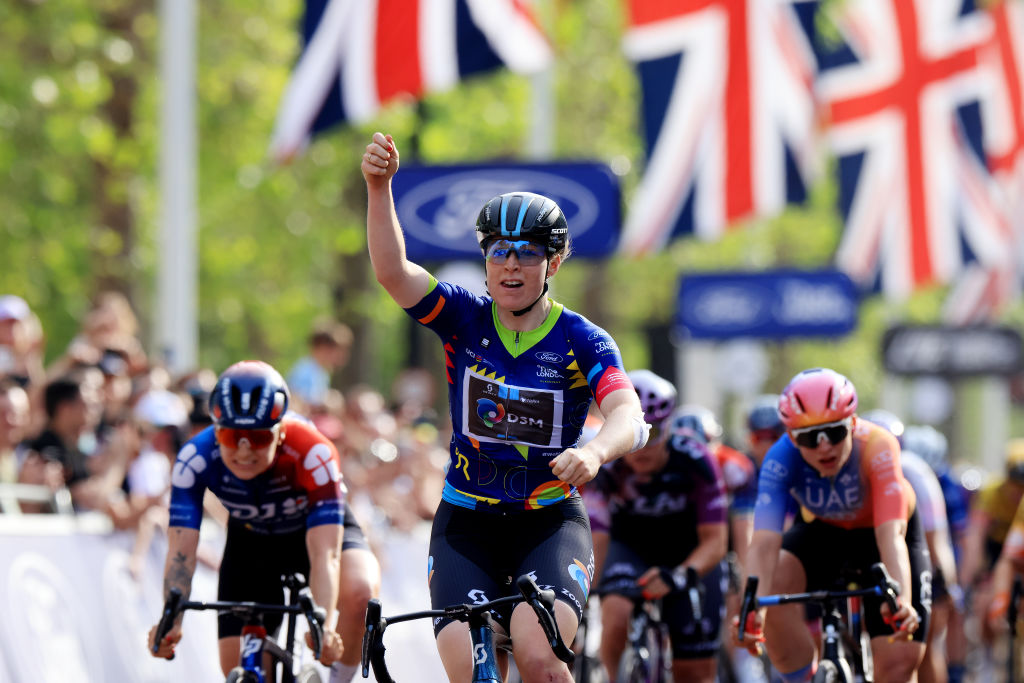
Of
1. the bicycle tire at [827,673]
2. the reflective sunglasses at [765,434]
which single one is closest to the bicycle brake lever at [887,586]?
the bicycle tire at [827,673]

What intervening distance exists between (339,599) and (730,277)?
15589 millimetres

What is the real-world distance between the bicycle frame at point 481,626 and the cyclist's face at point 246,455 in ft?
5.95

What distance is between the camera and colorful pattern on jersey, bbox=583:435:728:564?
9.98m

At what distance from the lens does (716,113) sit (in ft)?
67.5

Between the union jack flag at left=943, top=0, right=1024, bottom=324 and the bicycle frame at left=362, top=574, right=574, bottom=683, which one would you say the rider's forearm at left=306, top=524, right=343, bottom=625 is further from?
the union jack flag at left=943, top=0, right=1024, bottom=324

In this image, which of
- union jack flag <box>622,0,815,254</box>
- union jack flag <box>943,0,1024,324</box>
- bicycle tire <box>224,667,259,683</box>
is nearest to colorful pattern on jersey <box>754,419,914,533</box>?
bicycle tire <box>224,667,259,683</box>

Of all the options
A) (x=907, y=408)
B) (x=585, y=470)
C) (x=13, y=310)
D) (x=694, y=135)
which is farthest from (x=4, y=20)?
(x=907, y=408)

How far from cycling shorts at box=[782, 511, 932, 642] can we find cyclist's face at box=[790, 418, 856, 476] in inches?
23.8

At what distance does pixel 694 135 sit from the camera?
807 inches

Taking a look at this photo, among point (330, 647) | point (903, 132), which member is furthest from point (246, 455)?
point (903, 132)

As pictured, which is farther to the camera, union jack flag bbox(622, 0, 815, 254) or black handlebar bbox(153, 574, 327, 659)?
union jack flag bbox(622, 0, 815, 254)

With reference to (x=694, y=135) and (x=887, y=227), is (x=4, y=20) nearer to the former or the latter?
(x=694, y=135)

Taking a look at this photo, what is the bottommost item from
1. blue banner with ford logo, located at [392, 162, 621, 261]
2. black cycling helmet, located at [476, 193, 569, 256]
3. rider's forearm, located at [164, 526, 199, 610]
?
rider's forearm, located at [164, 526, 199, 610]

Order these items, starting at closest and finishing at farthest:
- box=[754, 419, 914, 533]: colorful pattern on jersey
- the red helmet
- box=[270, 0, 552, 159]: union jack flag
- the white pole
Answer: the red helmet → box=[754, 419, 914, 533]: colorful pattern on jersey → box=[270, 0, 552, 159]: union jack flag → the white pole
